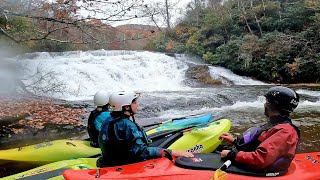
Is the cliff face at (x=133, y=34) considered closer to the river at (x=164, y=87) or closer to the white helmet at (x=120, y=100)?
the white helmet at (x=120, y=100)

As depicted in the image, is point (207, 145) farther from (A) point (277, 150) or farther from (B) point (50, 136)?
(B) point (50, 136)

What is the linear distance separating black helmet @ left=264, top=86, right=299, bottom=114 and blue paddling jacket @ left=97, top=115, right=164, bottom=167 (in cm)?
118

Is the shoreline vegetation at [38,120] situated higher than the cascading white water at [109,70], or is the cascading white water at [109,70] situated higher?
the cascading white water at [109,70]

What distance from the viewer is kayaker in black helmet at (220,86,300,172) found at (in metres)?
2.74

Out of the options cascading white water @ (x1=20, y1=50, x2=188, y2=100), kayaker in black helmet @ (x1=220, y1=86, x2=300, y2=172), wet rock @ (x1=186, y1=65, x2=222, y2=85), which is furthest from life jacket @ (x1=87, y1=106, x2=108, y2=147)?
wet rock @ (x1=186, y1=65, x2=222, y2=85)

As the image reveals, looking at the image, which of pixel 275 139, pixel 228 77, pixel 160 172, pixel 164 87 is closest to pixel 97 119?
pixel 160 172

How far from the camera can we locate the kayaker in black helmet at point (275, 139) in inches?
108

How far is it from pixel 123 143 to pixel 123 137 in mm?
62

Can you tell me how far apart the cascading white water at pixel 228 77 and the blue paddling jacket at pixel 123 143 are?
14551mm

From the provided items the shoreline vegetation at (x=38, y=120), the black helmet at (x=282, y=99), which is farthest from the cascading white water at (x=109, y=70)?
the black helmet at (x=282, y=99)

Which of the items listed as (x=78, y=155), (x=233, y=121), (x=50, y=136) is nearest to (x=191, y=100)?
(x=233, y=121)

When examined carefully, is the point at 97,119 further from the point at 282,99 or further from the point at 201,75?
the point at 201,75

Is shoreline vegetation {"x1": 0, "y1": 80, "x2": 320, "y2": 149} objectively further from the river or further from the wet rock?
the wet rock

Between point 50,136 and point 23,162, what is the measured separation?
2.24 m
